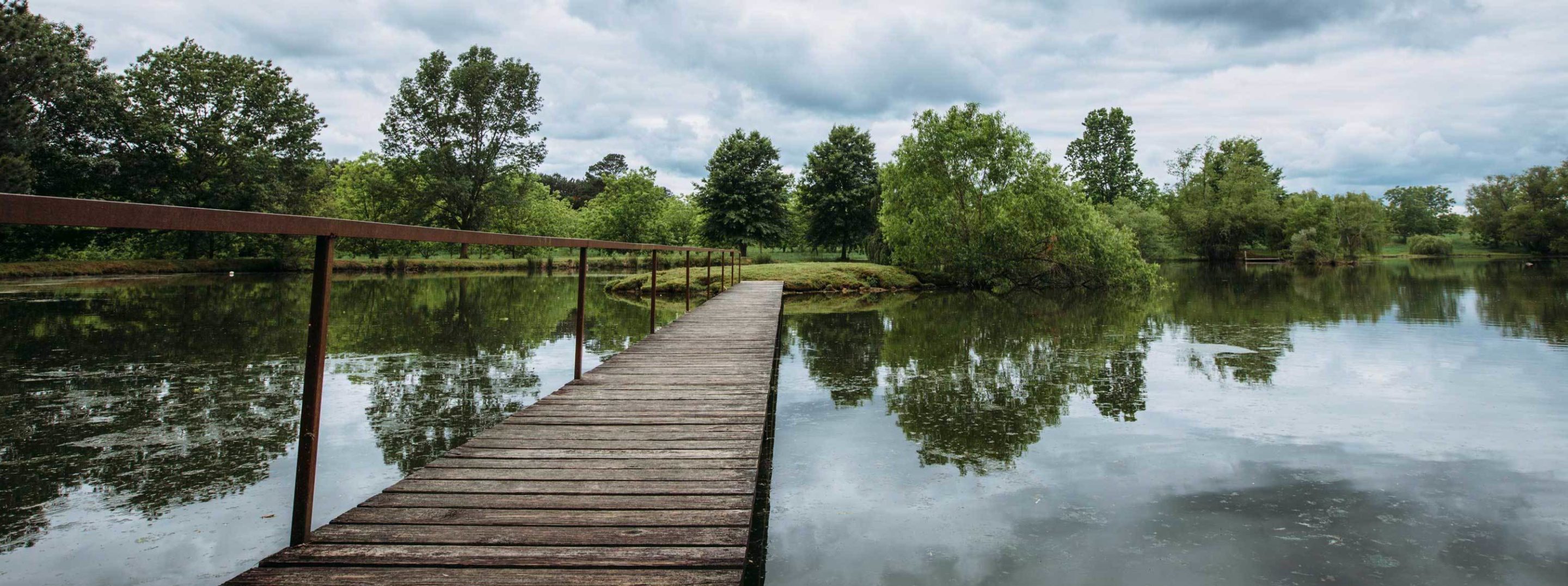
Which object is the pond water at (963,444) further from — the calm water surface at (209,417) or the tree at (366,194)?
the tree at (366,194)

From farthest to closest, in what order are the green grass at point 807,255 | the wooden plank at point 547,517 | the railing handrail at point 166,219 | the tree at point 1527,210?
the tree at point 1527,210, the green grass at point 807,255, the wooden plank at point 547,517, the railing handrail at point 166,219

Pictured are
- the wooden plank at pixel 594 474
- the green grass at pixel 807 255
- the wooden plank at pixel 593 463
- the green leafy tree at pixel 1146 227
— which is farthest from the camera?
the green grass at pixel 807 255

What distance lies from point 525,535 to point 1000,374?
5.40m

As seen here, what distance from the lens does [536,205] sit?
43.4 metres

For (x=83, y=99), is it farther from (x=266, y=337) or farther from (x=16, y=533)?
(x=16, y=533)

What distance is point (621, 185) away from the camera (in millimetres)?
43656

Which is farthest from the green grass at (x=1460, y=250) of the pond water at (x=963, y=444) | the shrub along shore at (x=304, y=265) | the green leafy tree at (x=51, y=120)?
the green leafy tree at (x=51, y=120)

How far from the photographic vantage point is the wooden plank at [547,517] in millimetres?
2406

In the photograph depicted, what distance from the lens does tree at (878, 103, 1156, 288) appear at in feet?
61.9

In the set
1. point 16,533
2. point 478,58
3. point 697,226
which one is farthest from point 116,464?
point 478,58

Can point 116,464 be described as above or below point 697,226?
below

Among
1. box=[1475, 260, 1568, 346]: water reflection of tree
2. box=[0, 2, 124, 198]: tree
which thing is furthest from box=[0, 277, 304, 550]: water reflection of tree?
box=[0, 2, 124, 198]: tree

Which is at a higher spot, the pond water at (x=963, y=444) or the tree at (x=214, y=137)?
the tree at (x=214, y=137)

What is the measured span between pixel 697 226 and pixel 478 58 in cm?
1227
